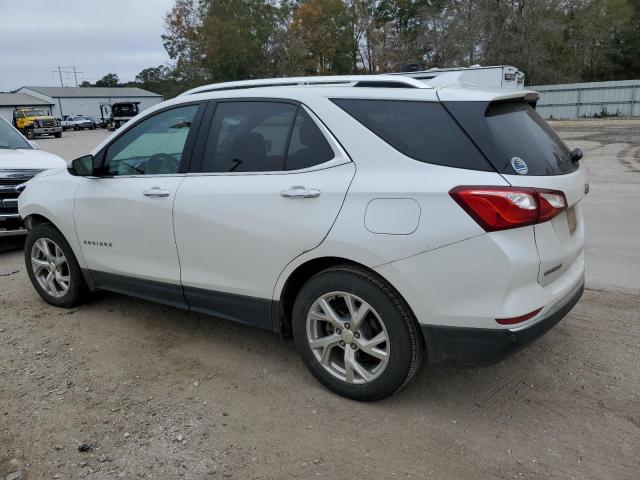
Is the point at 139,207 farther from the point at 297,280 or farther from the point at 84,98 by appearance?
the point at 84,98

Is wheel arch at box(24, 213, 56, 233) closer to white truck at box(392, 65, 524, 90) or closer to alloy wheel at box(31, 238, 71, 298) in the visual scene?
alloy wheel at box(31, 238, 71, 298)

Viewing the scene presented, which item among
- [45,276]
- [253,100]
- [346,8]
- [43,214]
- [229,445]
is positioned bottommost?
[229,445]

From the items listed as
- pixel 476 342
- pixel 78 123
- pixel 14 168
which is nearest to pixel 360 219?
pixel 476 342

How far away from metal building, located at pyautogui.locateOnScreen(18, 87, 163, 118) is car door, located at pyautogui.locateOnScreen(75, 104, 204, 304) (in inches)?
3115

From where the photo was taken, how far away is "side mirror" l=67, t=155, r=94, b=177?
4223mm

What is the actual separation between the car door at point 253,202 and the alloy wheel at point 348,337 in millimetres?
333

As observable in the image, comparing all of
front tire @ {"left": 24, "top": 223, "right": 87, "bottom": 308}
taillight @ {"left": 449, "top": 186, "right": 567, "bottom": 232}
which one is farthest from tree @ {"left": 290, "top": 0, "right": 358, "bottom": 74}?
taillight @ {"left": 449, "top": 186, "right": 567, "bottom": 232}

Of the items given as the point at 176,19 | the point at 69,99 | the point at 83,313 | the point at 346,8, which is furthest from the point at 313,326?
the point at 69,99

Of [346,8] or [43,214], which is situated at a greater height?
[346,8]

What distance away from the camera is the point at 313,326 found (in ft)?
10.7

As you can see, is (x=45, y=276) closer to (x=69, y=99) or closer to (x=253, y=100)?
(x=253, y=100)

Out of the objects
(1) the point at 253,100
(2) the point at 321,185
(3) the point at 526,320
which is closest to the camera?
(3) the point at 526,320

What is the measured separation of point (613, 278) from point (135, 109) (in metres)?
48.0

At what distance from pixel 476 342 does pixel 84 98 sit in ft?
294
